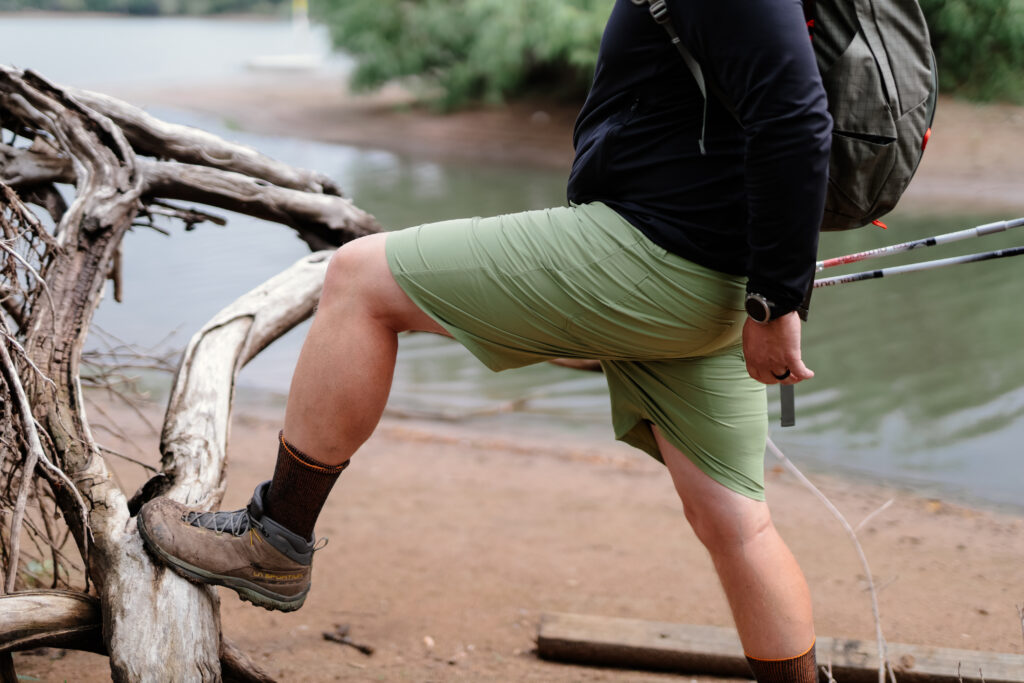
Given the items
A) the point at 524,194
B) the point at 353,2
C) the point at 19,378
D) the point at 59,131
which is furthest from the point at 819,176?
the point at 353,2

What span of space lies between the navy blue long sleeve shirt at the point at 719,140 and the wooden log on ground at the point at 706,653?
4.33 feet

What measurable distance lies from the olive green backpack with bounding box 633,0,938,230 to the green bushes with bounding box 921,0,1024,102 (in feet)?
5.35

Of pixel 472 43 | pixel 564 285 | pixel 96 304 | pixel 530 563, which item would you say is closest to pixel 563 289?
pixel 564 285

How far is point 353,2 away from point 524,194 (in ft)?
29.2

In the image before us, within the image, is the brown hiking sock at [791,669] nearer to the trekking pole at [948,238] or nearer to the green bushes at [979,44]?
the trekking pole at [948,238]

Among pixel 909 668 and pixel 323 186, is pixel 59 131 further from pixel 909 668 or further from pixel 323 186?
pixel 909 668

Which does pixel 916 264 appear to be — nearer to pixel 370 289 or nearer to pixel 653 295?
pixel 653 295

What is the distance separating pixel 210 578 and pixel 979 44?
17.0 ft

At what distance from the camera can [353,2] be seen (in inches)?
743

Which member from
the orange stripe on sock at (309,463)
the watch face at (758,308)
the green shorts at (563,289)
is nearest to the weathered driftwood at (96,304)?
the orange stripe on sock at (309,463)

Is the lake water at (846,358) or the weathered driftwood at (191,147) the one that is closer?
the weathered driftwood at (191,147)

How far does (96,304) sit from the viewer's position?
243 centimetres

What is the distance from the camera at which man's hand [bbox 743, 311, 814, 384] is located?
5.18ft

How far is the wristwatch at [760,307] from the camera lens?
155 cm
